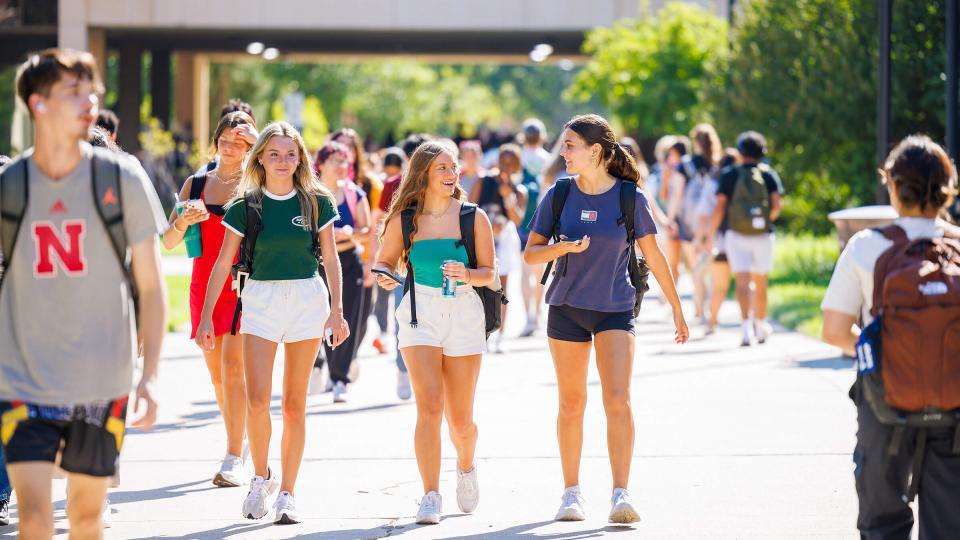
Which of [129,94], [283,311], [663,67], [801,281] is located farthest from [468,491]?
[129,94]

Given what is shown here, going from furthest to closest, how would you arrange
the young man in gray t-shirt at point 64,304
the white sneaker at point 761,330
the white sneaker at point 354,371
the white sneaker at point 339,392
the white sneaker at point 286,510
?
the white sneaker at point 761,330, the white sneaker at point 354,371, the white sneaker at point 339,392, the white sneaker at point 286,510, the young man in gray t-shirt at point 64,304

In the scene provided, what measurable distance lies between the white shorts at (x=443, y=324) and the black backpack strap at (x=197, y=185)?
60.6 inches

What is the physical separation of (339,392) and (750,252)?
4851 mm

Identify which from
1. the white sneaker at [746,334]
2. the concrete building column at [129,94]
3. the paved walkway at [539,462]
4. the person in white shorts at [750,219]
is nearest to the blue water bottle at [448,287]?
the paved walkway at [539,462]

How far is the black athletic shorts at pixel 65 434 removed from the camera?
4703 millimetres

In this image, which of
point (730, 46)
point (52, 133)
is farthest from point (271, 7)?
point (52, 133)

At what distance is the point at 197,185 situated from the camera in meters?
8.16

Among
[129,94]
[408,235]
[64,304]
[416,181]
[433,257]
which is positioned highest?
[129,94]

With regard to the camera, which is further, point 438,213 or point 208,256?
point 208,256

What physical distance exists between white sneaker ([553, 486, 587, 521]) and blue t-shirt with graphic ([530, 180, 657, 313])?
0.87 m

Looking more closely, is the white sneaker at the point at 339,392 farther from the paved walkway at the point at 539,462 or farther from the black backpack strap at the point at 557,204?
the black backpack strap at the point at 557,204

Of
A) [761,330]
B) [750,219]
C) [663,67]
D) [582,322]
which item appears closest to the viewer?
[582,322]

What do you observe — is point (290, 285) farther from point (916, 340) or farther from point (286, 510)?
point (916, 340)

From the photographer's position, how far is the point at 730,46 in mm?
25000
